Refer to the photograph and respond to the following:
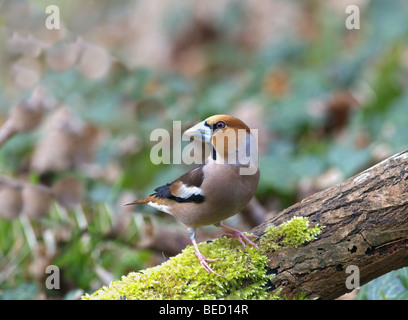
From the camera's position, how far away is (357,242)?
226cm

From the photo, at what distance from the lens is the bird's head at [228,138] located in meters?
2.32

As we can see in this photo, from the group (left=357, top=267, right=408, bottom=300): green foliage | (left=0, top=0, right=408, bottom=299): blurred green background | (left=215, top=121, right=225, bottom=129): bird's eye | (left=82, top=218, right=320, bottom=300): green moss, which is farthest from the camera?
(left=0, top=0, right=408, bottom=299): blurred green background

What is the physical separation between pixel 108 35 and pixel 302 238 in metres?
11.1

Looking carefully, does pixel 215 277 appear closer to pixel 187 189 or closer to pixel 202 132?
pixel 187 189

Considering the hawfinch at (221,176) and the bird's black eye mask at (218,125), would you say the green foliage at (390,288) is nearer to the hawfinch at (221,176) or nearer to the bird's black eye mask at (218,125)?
the hawfinch at (221,176)

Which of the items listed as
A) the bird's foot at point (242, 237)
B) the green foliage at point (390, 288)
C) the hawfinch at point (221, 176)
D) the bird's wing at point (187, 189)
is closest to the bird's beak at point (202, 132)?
the hawfinch at point (221, 176)

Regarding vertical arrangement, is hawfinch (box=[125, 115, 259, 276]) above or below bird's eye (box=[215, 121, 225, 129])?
below

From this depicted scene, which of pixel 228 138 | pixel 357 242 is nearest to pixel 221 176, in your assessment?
pixel 228 138

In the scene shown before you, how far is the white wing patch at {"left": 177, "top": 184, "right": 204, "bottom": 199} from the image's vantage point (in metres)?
2.40

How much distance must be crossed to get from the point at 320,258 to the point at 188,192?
728 millimetres

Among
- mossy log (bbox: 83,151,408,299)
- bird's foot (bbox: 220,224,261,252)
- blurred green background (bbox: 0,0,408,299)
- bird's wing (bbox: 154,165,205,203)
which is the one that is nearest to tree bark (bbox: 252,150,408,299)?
mossy log (bbox: 83,151,408,299)

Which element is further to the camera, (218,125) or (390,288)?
(390,288)

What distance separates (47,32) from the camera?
18.0 ft

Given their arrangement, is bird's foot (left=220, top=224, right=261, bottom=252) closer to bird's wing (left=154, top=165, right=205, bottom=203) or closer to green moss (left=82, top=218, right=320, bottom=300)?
green moss (left=82, top=218, right=320, bottom=300)
